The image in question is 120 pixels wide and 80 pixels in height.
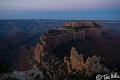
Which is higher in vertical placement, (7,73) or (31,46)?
(31,46)

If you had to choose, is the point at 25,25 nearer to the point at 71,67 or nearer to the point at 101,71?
the point at 71,67

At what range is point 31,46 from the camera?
170 inches

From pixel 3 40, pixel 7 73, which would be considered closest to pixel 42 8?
pixel 3 40

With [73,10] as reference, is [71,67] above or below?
below

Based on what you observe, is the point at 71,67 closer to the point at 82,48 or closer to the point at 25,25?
the point at 82,48

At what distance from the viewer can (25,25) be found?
14.1 ft

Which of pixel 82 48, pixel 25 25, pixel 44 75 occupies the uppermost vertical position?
pixel 25 25

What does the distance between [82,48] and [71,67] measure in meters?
0.29

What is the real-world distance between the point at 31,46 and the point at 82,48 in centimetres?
68

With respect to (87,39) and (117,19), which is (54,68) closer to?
(87,39)

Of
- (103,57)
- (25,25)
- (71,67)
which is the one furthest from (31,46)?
(103,57)

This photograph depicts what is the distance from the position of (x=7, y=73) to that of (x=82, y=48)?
1047 mm

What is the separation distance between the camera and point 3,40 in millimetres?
4320

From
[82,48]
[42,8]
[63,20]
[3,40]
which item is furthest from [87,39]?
[3,40]
